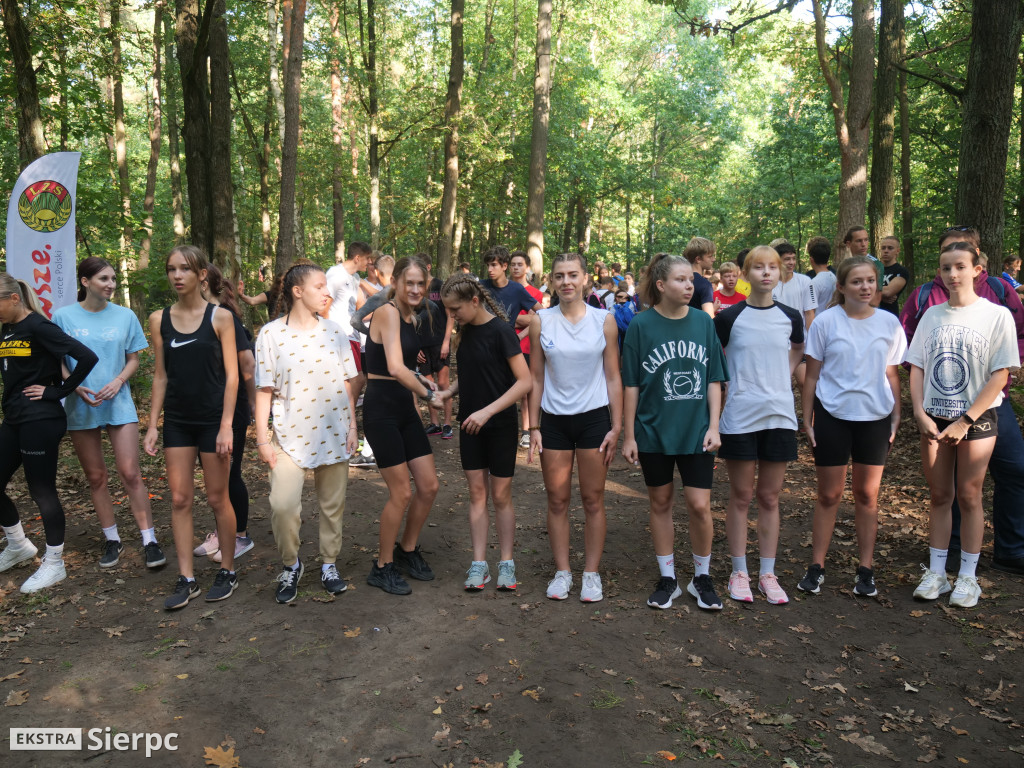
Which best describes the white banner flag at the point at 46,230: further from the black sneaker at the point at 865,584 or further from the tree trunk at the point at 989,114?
the tree trunk at the point at 989,114

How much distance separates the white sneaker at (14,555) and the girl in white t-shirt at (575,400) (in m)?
4.10

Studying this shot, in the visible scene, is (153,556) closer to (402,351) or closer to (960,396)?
(402,351)

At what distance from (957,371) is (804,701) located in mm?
2473

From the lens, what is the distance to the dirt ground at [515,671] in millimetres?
3385

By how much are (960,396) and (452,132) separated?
15.1 m

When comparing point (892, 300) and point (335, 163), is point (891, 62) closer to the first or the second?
point (892, 300)

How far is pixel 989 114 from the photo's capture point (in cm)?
709

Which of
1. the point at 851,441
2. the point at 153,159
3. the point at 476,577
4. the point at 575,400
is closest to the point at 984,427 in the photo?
the point at 851,441

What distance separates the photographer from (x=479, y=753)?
3344 millimetres

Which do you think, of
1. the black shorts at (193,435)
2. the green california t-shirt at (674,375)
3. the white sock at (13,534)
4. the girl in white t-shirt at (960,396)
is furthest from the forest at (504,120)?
the black shorts at (193,435)

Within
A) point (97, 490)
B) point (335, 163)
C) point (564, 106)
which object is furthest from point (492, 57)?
point (97, 490)

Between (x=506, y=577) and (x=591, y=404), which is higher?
(x=591, y=404)

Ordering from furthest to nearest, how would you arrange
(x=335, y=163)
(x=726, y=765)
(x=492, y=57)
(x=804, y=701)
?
(x=492, y=57), (x=335, y=163), (x=804, y=701), (x=726, y=765)

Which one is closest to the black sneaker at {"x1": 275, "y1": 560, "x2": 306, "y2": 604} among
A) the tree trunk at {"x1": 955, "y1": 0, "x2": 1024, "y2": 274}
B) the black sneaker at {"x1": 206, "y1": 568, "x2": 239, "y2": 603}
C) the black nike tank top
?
the black sneaker at {"x1": 206, "y1": 568, "x2": 239, "y2": 603}
